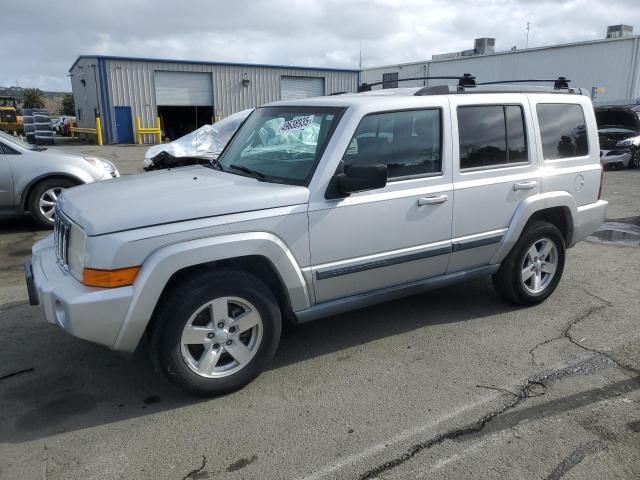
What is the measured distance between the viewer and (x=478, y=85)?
14.7 feet

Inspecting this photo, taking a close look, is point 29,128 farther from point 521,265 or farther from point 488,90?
point 521,265

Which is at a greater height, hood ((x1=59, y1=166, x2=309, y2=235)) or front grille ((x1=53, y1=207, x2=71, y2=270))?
hood ((x1=59, y1=166, x2=309, y2=235))

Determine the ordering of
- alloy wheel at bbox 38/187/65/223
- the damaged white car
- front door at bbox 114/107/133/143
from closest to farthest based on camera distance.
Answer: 1. alloy wheel at bbox 38/187/65/223
2. the damaged white car
3. front door at bbox 114/107/133/143

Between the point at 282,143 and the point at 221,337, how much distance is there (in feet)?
5.07

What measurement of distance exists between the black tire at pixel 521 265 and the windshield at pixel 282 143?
199cm

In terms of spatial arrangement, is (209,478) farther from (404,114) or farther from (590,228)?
(590,228)

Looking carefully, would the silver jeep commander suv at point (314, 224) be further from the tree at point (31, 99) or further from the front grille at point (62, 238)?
the tree at point (31, 99)

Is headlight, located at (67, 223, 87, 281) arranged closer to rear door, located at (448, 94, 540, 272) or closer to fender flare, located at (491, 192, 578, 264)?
rear door, located at (448, 94, 540, 272)

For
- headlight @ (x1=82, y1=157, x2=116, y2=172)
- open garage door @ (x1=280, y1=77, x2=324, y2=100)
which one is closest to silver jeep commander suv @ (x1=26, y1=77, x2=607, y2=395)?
headlight @ (x1=82, y1=157, x2=116, y2=172)

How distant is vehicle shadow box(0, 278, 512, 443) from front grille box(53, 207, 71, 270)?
821mm

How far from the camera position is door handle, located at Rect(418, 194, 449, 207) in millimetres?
3816

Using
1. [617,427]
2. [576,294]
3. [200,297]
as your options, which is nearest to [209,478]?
[200,297]

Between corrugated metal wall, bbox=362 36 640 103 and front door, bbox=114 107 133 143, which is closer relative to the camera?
corrugated metal wall, bbox=362 36 640 103

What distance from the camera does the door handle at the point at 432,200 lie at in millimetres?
3816
